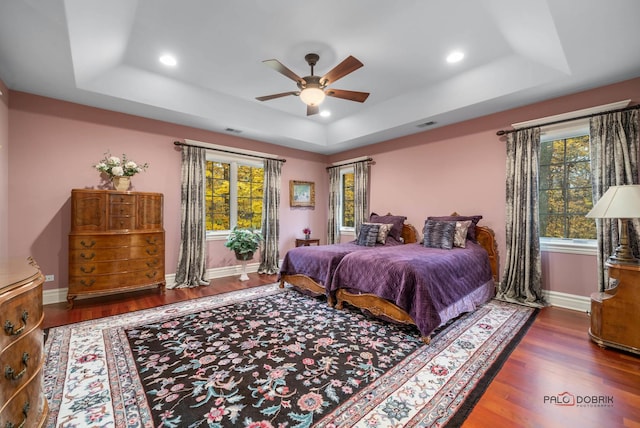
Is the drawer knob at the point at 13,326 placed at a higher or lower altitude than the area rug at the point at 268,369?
higher

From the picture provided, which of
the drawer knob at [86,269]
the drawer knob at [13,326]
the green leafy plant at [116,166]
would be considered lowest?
the drawer knob at [86,269]

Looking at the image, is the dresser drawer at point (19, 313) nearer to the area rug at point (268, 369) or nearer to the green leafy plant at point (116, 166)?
the area rug at point (268, 369)

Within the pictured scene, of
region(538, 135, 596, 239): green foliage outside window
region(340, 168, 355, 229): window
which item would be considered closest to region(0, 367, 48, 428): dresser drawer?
region(538, 135, 596, 239): green foliage outside window

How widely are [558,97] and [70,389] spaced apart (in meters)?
5.57

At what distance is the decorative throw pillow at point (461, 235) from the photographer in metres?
3.75

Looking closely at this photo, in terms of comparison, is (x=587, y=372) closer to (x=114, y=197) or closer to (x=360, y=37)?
(x=360, y=37)

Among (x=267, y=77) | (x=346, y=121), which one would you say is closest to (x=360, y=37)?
(x=267, y=77)

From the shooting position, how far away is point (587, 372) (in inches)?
79.7

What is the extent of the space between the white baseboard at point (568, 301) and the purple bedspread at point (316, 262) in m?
2.30

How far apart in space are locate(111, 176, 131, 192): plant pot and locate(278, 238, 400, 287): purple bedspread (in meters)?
2.43

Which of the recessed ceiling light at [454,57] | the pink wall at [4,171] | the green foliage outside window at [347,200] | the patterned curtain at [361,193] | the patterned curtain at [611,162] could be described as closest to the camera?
the patterned curtain at [611,162]

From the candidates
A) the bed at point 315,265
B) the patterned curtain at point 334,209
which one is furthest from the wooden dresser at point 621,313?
the patterned curtain at point 334,209

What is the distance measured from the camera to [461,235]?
379 cm

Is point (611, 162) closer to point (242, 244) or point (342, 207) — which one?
point (342, 207)
